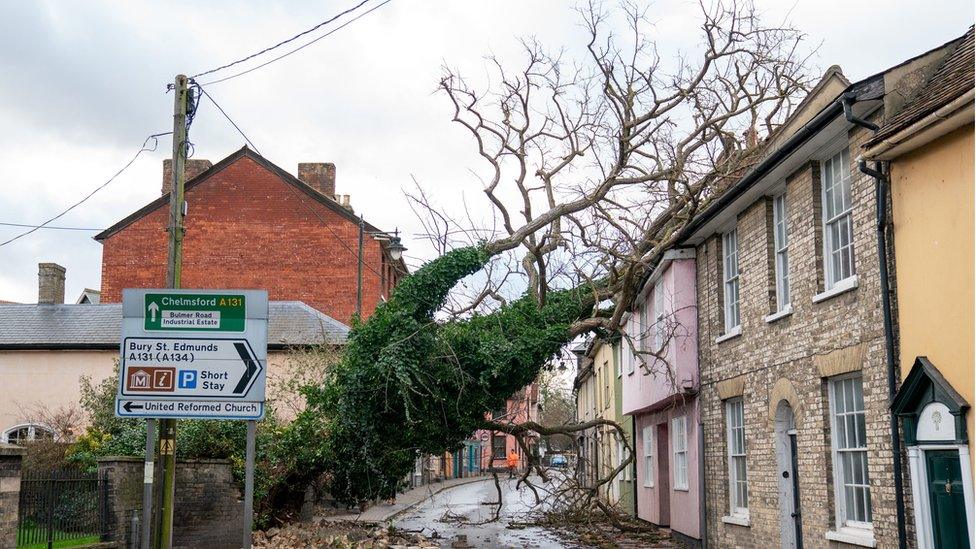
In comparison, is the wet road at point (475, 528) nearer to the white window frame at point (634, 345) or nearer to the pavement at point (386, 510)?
the pavement at point (386, 510)

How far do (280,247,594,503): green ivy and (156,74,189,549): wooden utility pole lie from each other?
16.2 feet

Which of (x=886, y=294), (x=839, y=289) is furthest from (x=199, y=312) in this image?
(x=886, y=294)

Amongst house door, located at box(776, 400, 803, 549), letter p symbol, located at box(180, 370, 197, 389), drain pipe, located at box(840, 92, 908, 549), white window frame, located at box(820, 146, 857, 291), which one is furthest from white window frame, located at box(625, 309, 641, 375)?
drain pipe, located at box(840, 92, 908, 549)

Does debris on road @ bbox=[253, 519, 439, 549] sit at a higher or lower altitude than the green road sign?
lower

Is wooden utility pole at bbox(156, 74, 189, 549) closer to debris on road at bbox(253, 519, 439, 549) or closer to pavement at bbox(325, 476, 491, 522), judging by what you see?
debris on road at bbox(253, 519, 439, 549)

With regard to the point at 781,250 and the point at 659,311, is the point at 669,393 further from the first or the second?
the point at 781,250

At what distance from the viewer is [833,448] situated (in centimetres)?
1224

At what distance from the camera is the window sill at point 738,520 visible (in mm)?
15625

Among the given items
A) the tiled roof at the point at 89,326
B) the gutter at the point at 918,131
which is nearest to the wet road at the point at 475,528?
the tiled roof at the point at 89,326

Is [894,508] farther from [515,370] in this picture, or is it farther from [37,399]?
[37,399]

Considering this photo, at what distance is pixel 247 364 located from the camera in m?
12.8

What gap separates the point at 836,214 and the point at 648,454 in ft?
46.0

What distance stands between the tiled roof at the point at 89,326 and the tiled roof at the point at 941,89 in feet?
75.5

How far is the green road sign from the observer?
12.9m
